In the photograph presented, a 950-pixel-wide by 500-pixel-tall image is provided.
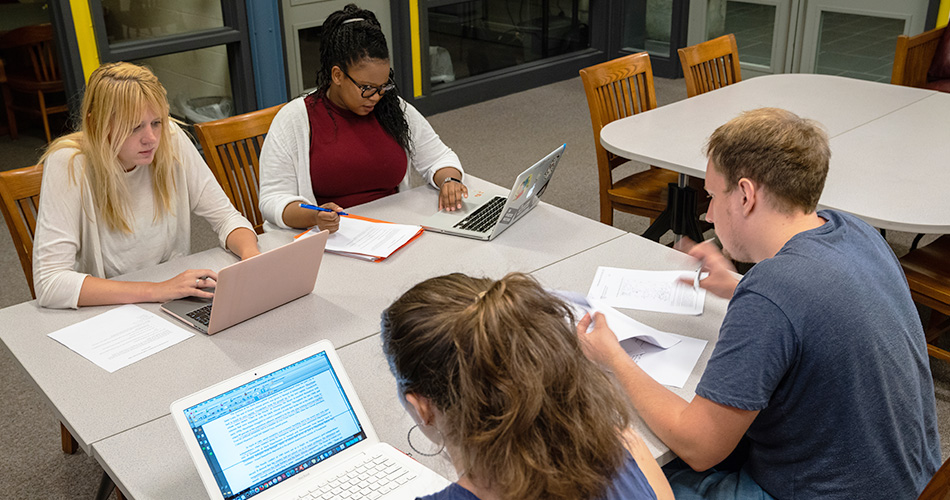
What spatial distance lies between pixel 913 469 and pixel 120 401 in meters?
1.47

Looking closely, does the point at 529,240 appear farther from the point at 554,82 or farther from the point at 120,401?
the point at 554,82

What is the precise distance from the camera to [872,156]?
107 inches

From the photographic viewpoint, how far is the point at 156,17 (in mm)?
4406

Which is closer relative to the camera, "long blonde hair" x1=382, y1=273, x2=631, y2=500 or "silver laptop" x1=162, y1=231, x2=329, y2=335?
"long blonde hair" x1=382, y1=273, x2=631, y2=500

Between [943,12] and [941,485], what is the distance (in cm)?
481

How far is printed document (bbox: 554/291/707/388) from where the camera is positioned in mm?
1652

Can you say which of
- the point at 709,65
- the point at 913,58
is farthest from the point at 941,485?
the point at 913,58

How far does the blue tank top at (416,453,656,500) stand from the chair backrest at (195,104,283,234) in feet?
5.95

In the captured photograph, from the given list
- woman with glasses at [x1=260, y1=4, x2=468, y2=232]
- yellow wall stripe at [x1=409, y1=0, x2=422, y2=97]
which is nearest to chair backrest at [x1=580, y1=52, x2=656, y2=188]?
woman with glasses at [x1=260, y1=4, x2=468, y2=232]

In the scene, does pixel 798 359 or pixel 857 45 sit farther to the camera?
pixel 857 45

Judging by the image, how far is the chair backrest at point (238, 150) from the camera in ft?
8.48

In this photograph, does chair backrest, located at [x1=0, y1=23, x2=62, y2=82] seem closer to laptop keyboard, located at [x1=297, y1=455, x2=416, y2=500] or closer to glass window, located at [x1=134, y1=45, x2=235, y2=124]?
glass window, located at [x1=134, y1=45, x2=235, y2=124]

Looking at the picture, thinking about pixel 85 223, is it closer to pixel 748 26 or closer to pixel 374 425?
pixel 374 425

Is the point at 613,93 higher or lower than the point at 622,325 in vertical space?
higher
